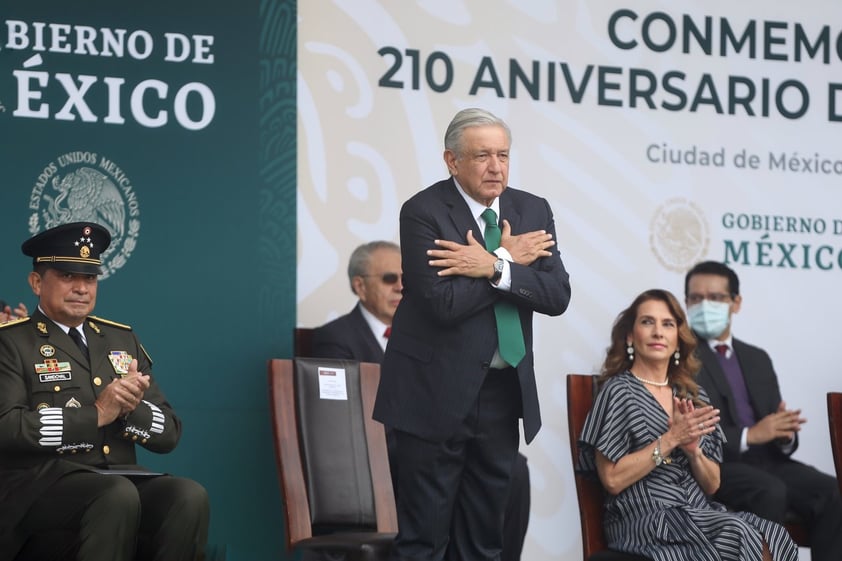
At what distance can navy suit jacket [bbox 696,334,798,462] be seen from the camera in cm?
596

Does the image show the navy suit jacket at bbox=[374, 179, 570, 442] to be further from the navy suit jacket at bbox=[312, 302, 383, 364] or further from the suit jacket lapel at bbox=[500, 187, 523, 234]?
the navy suit jacket at bbox=[312, 302, 383, 364]

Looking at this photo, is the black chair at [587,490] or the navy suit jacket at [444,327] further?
the black chair at [587,490]

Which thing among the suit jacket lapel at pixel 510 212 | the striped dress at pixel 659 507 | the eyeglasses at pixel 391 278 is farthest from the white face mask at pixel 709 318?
the suit jacket lapel at pixel 510 212

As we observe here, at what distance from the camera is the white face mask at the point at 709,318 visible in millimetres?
6383

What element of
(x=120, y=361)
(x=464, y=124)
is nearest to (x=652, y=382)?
(x=464, y=124)

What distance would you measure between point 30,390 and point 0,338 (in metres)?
0.17

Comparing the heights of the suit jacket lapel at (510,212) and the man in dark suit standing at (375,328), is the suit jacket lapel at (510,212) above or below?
above

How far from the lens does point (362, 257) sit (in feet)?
20.1

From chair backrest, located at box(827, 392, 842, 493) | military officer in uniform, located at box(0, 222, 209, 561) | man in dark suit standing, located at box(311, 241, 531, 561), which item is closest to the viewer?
military officer in uniform, located at box(0, 222, 209, 561)

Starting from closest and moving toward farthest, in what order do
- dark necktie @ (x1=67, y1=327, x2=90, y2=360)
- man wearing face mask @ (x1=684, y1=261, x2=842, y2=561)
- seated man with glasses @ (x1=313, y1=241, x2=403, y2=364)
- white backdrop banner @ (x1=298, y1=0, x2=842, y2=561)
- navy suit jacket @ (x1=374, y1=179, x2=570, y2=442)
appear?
1. navy suit jacket @ (x1=374, y1=179, x2=570, y2=442)
2. dark necktie @ (x1=67, y1=327, x2=90, y2=360)
3. man wearing face mask @ (x1=684, y1=261, x2=842, y2=561)
4. seated man with glasses @ (x1=313, y1=241, x2=403, y2=364)
5. white backdrop banner @ (x1=298, y1=0, x2=842, y2=561)

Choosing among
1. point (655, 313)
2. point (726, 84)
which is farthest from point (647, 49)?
point (655, 313)

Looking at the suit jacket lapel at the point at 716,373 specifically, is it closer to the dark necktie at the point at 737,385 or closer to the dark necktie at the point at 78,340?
the dark necktie at the point at 737,385

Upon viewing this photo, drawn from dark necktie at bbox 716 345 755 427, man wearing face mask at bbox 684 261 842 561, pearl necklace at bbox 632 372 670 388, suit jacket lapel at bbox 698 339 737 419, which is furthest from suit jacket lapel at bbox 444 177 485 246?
dark necktie at bbox 716 345 755 427

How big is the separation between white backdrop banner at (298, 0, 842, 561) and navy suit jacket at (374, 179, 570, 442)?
210 cm
